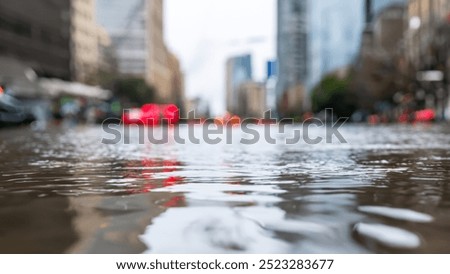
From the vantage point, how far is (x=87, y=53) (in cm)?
13062

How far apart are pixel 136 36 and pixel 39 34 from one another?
341 ft

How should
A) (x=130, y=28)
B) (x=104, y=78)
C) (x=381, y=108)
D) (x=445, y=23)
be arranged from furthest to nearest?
(x=130, y=28) < (x=104, y=78) < (x=381, y=108) < (x=445, y=23)

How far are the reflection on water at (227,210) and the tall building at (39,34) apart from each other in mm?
60509

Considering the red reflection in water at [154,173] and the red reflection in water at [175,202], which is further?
the red reflection in water at [154,173]

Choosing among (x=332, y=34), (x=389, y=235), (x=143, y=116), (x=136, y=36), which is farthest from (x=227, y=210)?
(x=136, y=36)

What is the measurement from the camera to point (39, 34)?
77625mm

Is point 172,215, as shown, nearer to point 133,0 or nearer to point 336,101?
point 336,101

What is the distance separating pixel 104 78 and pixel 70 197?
4235 inches

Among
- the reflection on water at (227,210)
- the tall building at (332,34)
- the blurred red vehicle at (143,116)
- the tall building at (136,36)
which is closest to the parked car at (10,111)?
the blurred red vehicle at (143,116)

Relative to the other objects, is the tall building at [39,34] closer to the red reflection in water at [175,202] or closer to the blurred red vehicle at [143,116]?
the blurred red vehicle at [143,116]

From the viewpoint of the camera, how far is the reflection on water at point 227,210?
281cm

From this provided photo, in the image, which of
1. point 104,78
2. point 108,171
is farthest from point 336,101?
point 108,171

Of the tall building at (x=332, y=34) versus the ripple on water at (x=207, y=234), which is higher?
the tall building at (x=332, y=34)

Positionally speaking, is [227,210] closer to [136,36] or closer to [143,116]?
[143,116]
